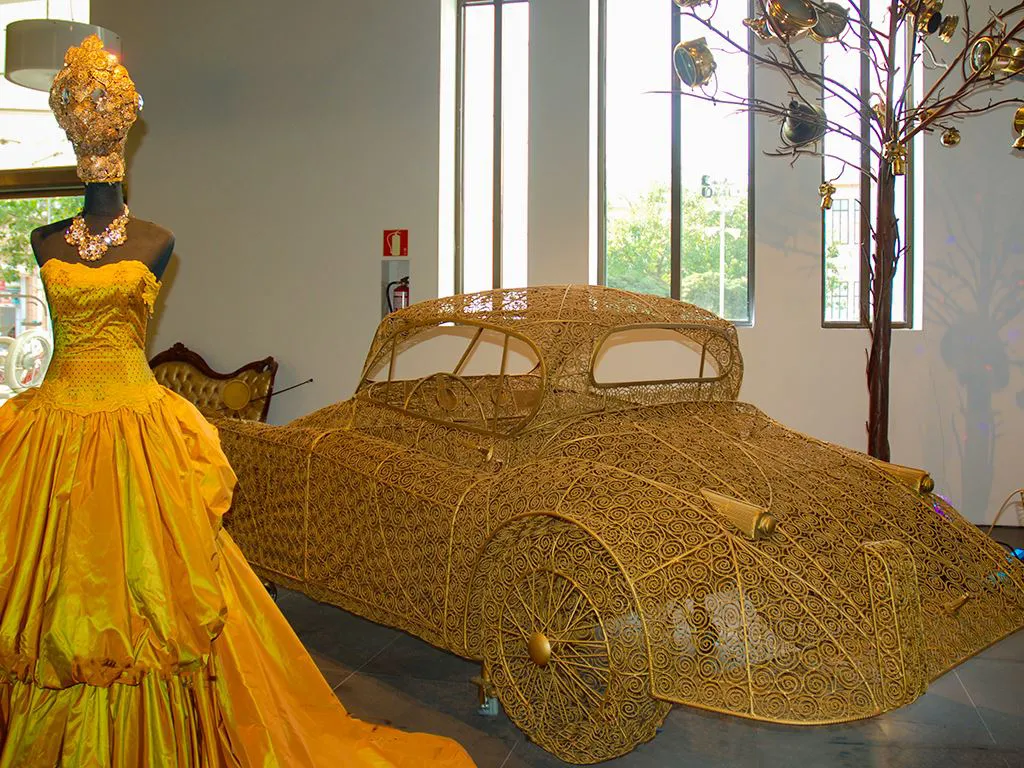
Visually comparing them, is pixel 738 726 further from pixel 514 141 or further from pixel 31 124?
pixel 31 124

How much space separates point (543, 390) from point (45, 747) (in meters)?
1.60

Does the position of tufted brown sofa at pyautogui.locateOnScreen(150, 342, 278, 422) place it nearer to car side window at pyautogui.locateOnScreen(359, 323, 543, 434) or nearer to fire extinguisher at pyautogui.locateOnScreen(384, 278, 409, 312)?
fire extinguisher at pyautogui.locateOnScreen(384, 278, 409, 312)

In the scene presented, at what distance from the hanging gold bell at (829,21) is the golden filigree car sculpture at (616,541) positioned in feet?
6.50

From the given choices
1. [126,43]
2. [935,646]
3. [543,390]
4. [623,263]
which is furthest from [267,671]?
[126,43]

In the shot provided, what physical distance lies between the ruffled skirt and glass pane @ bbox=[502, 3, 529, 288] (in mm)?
5197

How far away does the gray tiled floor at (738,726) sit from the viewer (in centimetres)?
265

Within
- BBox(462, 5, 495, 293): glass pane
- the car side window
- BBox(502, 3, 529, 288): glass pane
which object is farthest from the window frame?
the car side window

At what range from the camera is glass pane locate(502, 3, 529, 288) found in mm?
7223

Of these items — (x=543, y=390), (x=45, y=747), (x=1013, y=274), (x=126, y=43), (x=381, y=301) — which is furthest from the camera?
(x=126, y=43)

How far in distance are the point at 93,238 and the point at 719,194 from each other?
209 inches

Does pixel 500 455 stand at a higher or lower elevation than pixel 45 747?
higher

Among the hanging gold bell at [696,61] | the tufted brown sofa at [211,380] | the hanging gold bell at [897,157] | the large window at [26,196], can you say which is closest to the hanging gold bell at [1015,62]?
the hanging gold bell at [897,157]

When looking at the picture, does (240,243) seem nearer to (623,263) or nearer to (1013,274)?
(623,263)

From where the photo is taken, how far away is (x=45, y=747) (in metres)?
1.94
